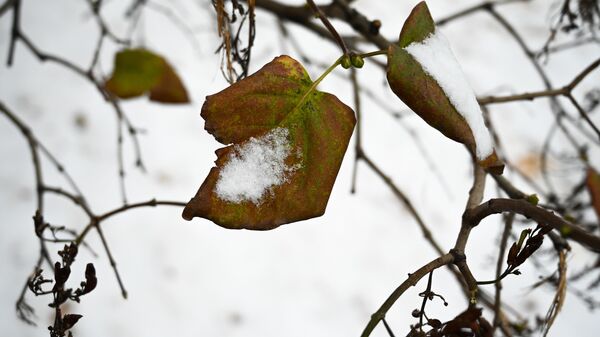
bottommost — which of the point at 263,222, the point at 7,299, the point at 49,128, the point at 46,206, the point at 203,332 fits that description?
the point at 263,222

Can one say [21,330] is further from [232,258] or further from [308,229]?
[308,229]

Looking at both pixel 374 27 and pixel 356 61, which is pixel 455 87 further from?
pixel 374 27

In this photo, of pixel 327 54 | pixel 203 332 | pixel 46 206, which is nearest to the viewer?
pixel 203 332

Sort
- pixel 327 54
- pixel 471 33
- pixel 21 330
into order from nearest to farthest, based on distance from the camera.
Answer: pixel 21 330 → pixel 327 54 → pixel 471 33

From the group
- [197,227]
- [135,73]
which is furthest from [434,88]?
[197,227]

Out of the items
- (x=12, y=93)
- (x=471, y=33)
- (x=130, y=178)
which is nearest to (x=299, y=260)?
(x=130, y=178)

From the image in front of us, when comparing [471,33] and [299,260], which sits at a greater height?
[471,33]
